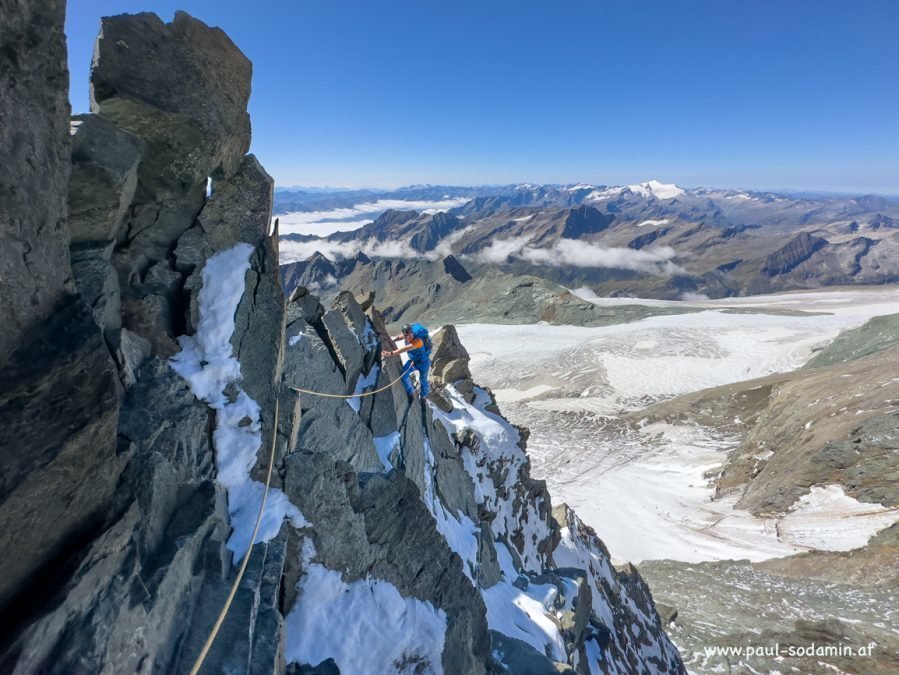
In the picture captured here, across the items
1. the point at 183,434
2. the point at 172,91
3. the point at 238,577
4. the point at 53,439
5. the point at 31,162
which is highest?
the point at 172,91

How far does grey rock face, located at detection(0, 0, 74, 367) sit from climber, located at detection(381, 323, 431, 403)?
37.6 feet

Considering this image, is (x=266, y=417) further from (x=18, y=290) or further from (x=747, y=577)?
(x=747, y=577)

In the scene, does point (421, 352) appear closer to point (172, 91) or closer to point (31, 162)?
point (172, 91)

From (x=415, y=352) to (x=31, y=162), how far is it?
42.9 ft

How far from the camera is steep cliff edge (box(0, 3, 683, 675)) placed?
429 cm

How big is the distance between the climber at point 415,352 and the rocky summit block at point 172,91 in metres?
8.71

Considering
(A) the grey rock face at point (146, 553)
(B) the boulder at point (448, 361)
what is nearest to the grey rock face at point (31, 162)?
(A) the grey rock face at point (146, 553)

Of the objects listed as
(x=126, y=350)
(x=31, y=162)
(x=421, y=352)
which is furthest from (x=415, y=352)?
(x=31, y=162)

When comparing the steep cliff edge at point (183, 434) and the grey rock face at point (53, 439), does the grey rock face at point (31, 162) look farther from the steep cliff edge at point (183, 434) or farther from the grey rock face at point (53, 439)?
the grey rock face at point (53, 439)

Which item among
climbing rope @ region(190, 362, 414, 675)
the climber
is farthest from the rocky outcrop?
the climber

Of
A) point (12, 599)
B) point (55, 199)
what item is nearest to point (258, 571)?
point (12, 599)

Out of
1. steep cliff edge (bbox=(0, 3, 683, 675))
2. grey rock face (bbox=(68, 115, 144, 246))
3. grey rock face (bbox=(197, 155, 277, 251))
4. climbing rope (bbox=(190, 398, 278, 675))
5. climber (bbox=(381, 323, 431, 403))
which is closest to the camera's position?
steep cliff edge (bbox=(0, 3, 683, 675))

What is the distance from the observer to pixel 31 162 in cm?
426

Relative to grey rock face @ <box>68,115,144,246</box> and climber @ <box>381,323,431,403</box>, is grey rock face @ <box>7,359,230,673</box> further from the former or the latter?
climber @ <box>381,323,431,403</box>
